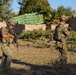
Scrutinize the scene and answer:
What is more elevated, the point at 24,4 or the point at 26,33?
the point at 24,4

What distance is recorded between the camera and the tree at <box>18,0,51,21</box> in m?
50.2

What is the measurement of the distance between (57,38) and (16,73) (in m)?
2.32

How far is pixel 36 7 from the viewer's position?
167 feet

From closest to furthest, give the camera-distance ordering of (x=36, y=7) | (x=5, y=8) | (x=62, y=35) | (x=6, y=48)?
(x=6, y=48), (x=62, y=35), (x=5, y=8), (x=36, y=7)

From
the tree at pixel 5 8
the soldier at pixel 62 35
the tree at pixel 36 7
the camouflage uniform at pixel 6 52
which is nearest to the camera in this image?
the camouflage uniform at pixel 6 52

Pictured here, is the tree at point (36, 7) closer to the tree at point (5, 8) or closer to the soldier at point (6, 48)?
the tree at point (5, 8)

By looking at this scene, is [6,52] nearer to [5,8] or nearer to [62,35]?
[62,35]

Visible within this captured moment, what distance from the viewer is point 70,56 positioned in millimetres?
13961

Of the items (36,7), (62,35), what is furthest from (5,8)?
(62,35)

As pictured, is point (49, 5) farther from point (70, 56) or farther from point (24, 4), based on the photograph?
point (70, 56)

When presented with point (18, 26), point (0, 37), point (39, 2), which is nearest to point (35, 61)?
point (0, 37)

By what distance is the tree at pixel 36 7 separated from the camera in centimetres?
5016

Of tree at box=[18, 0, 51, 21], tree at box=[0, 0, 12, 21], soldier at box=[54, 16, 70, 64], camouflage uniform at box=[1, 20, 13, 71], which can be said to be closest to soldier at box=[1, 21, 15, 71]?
camouflage uniform at box=[1, 20, 13, 71]

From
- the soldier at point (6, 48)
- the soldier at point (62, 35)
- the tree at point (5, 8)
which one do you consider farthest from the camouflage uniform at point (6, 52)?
the tree at point (5, 8)
